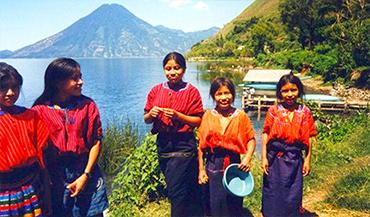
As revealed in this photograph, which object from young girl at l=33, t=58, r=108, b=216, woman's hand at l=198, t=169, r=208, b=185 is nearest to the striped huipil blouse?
young girl at l=33, t=58, r=108, b=216

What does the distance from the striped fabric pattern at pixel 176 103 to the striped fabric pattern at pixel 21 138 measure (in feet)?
3.51

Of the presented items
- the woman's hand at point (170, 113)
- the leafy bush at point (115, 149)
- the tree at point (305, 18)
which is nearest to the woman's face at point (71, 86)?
the woman's hand at point (170, 113)

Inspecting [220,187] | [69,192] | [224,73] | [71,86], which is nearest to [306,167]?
[220,187]

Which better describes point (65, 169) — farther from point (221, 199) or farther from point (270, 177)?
point (270, 177)

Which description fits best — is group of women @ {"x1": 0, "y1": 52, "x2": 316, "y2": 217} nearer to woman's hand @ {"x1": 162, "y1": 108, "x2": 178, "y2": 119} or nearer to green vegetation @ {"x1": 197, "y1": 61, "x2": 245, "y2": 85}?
woman's hand @ {"x1": 162, "y1": 108, "x2": 178, "y2": 119}

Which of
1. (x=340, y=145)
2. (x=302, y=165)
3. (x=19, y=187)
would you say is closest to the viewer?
(x=19, y=187)

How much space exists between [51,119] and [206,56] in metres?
95.7

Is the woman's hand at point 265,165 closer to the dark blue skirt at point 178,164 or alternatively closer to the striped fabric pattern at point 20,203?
the dark blue skirt at point 178,164

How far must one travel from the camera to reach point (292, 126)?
3062 mm

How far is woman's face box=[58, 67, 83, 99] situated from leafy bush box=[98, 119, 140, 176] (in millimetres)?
6188

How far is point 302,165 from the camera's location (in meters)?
3.15

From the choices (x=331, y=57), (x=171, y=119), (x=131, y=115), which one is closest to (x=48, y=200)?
(x=171, y=119)

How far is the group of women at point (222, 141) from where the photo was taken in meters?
2.96

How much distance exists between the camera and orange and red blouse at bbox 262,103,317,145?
120 inches
